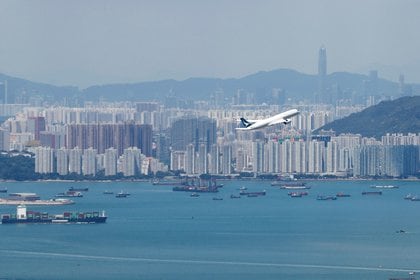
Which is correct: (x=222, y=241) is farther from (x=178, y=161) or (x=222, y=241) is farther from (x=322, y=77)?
(x=322, y=77)

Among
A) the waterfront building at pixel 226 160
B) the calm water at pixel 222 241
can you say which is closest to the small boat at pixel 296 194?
the calm water at pixel 222 241

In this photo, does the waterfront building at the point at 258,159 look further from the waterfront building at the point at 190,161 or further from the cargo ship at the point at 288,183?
the cargo ship at the point at 288,183

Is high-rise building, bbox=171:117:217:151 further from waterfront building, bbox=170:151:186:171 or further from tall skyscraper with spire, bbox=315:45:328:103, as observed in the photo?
tall skyscraper with spire, bbox=315:45:328:103

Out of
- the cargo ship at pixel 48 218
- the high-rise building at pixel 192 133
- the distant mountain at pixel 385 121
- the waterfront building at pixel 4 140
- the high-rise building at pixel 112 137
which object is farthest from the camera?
the distant mountain at pixel 385 121

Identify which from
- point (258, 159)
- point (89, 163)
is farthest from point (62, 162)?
point (258, 159)

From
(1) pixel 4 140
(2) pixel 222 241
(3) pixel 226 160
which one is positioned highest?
(1) pixel 4 140

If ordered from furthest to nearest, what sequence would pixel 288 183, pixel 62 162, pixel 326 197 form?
pixel 62 162, pixel 288 183, pixel 326 197

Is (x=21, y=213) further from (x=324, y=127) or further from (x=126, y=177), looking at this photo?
(x=324, y=127)
